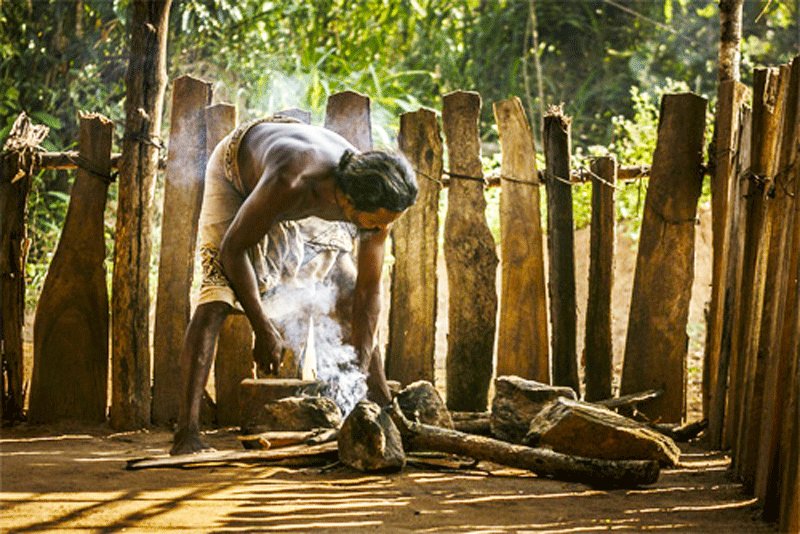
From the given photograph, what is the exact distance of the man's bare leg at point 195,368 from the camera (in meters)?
4.83

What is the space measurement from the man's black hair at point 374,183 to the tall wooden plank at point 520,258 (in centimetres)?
149

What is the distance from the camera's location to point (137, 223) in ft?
19.0

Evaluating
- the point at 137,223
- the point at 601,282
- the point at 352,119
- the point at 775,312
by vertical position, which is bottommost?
the point at 775,312

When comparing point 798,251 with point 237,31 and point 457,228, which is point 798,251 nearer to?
point 457,228

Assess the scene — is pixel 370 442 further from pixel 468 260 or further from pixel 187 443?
pixel 468 260

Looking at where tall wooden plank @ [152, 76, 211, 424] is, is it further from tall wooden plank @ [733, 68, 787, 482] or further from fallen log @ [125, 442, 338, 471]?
tall wooden plank @ [733, 68, 787, 482]

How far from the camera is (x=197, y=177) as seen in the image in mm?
5980

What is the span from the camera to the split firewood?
485 cm

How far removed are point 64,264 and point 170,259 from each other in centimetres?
56

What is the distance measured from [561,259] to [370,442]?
6.14ft

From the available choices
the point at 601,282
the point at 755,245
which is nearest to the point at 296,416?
the point at 601,282

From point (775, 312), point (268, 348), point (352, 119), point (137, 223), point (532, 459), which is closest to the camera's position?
point (775, 312)

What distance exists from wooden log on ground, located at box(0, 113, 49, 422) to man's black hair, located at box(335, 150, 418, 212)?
221 cm

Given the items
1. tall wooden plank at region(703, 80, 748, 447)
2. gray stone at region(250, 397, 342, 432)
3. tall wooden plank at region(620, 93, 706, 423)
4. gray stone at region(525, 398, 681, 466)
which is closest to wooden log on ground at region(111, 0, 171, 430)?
gray stone at region(250, 397, 342, 432)
